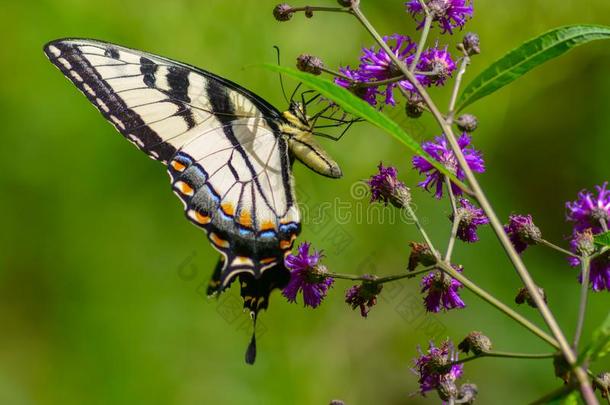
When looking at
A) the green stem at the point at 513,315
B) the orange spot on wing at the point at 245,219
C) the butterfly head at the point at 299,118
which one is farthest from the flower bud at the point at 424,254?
the butterfly head at the point at 299,118

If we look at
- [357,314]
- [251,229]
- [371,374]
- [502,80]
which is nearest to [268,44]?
[357,314]

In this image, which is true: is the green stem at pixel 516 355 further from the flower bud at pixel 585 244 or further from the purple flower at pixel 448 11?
the purple flower at pixel 448 11

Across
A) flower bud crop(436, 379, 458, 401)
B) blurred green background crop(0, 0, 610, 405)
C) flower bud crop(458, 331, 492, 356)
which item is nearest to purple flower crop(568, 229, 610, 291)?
flower bud crop(458, 331, 492, 356)

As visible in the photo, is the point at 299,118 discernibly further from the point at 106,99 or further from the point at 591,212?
the point at 591,212

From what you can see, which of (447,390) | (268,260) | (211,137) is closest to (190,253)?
(211,137)

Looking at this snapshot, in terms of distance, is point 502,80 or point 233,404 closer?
point 502,80

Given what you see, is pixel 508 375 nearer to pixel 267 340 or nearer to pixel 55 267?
pixel 267 340
